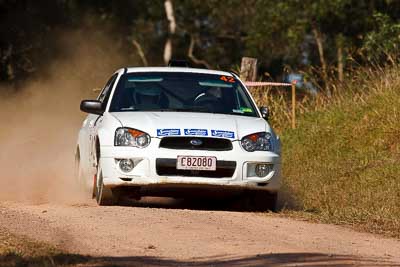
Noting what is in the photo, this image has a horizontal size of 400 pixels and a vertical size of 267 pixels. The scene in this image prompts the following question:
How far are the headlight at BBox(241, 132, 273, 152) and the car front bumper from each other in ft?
0.19

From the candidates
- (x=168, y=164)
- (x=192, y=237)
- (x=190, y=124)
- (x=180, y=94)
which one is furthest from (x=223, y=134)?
(x=192, y=237)

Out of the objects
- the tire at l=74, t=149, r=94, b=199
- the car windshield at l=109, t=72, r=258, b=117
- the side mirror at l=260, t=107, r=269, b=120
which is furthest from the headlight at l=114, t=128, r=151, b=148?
the side mirror at l=260, t=107, r=269, b=120

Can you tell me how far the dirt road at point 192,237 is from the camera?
388 inches

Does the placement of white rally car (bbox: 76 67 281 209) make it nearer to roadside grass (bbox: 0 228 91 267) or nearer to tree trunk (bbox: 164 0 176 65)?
roadside grass (bbox: 0 228 91 267)

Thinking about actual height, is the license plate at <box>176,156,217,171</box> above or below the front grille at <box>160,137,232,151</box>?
below

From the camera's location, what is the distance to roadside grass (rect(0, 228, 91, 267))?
927cm

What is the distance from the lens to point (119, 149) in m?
13.6

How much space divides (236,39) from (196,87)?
1797 inches

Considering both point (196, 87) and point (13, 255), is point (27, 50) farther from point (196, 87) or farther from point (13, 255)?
point (13, 255)

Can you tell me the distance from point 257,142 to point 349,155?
237 inches

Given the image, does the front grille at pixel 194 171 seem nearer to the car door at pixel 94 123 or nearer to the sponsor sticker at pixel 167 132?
the sponsor sticker at pixel 167 132

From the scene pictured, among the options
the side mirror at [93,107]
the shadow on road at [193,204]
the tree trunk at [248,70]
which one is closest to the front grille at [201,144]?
the shadow on road at [193,204]

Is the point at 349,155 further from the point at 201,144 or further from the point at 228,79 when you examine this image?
the point at 201,144

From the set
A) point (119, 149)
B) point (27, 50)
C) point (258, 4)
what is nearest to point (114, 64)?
point (258, 4)
